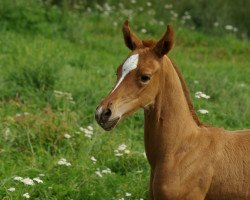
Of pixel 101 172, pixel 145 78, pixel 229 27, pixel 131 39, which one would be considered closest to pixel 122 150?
pixel 101 172

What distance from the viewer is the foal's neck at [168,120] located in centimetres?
550

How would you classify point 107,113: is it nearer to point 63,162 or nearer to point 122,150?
point 63,162

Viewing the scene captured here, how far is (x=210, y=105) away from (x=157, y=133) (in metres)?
3.85

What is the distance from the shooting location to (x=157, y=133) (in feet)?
18.4

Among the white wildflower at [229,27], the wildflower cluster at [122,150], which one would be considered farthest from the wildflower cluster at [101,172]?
the white wildflower at [229,27]

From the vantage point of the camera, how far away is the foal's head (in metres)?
5.18

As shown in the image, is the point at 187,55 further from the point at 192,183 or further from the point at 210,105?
the point at 192,183

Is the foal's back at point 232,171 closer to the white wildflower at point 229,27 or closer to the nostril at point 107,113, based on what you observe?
the nostril at point 107,113

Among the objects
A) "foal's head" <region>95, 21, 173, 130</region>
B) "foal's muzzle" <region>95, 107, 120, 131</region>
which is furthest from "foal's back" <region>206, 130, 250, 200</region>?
"foal's muzzle" <region>95, 107, 120, 131</region>

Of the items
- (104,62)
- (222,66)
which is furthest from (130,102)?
(222,66)

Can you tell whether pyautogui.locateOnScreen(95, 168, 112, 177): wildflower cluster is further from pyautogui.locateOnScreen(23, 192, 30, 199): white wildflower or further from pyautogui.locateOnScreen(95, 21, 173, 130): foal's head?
pyautogui.locateOnScreen(95, 21, 173, 130): foal's head

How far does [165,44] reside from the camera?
17.5ft

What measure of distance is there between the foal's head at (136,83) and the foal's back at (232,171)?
69cm

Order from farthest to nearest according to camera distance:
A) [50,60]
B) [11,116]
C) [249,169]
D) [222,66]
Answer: [222,66]
[50,60]
[11,116]
[249,169]
